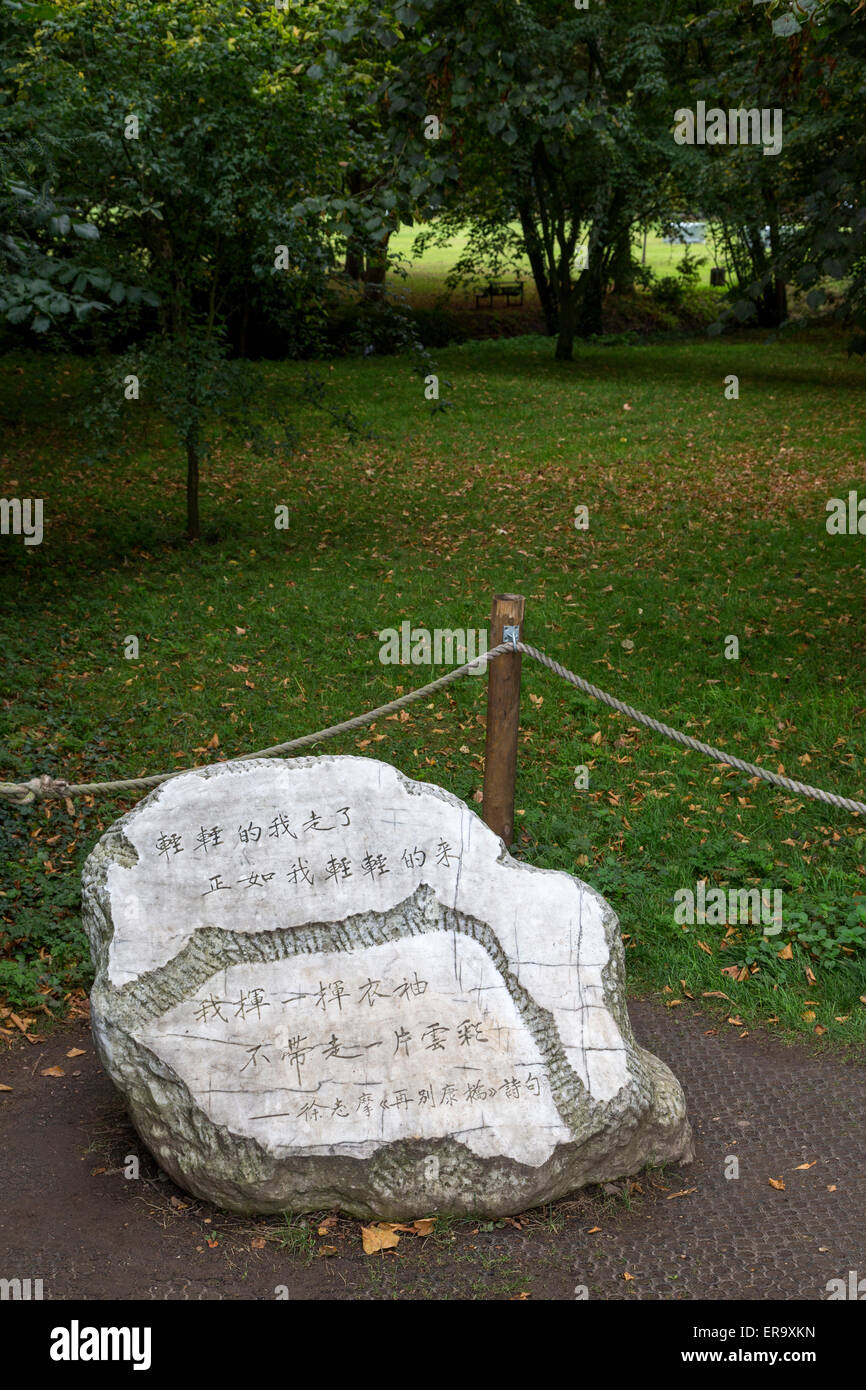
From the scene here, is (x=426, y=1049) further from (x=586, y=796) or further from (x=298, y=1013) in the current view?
(x=586, y=796)

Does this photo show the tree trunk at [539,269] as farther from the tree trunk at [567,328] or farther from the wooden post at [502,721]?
the wooden post at [502,721]

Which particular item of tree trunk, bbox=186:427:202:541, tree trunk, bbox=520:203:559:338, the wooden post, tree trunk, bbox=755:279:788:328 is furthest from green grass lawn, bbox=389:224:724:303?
the wooden post

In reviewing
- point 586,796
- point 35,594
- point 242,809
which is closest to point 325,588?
point 35,594

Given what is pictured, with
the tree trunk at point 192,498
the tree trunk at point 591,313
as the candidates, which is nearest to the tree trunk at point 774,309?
the tree trunk at point 591,313

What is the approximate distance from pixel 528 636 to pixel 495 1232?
20.2 ft

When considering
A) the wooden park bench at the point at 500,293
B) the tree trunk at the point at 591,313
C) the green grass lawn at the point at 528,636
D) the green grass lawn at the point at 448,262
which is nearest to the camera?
the green grass lawn at the point at 528,636

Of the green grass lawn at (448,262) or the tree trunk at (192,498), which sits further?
the green grass lawn at (448,262)

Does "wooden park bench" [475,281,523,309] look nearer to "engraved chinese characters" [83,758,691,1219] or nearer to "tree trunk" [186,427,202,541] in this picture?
"tree trunk" [186,427,202,541]

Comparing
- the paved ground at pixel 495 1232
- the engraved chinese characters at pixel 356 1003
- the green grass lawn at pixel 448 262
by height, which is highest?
the green grass lawn at pixel 448 262

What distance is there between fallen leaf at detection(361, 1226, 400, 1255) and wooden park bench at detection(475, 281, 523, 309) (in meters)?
27.8

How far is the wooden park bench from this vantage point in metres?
29.5

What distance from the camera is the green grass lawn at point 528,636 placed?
6.21 meters

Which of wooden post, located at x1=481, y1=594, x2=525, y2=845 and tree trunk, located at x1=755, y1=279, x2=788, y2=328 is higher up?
tree trunk, located at x1=755, y1=279, x2=788, y2=328

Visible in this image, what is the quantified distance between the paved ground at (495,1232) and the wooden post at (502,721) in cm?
183
